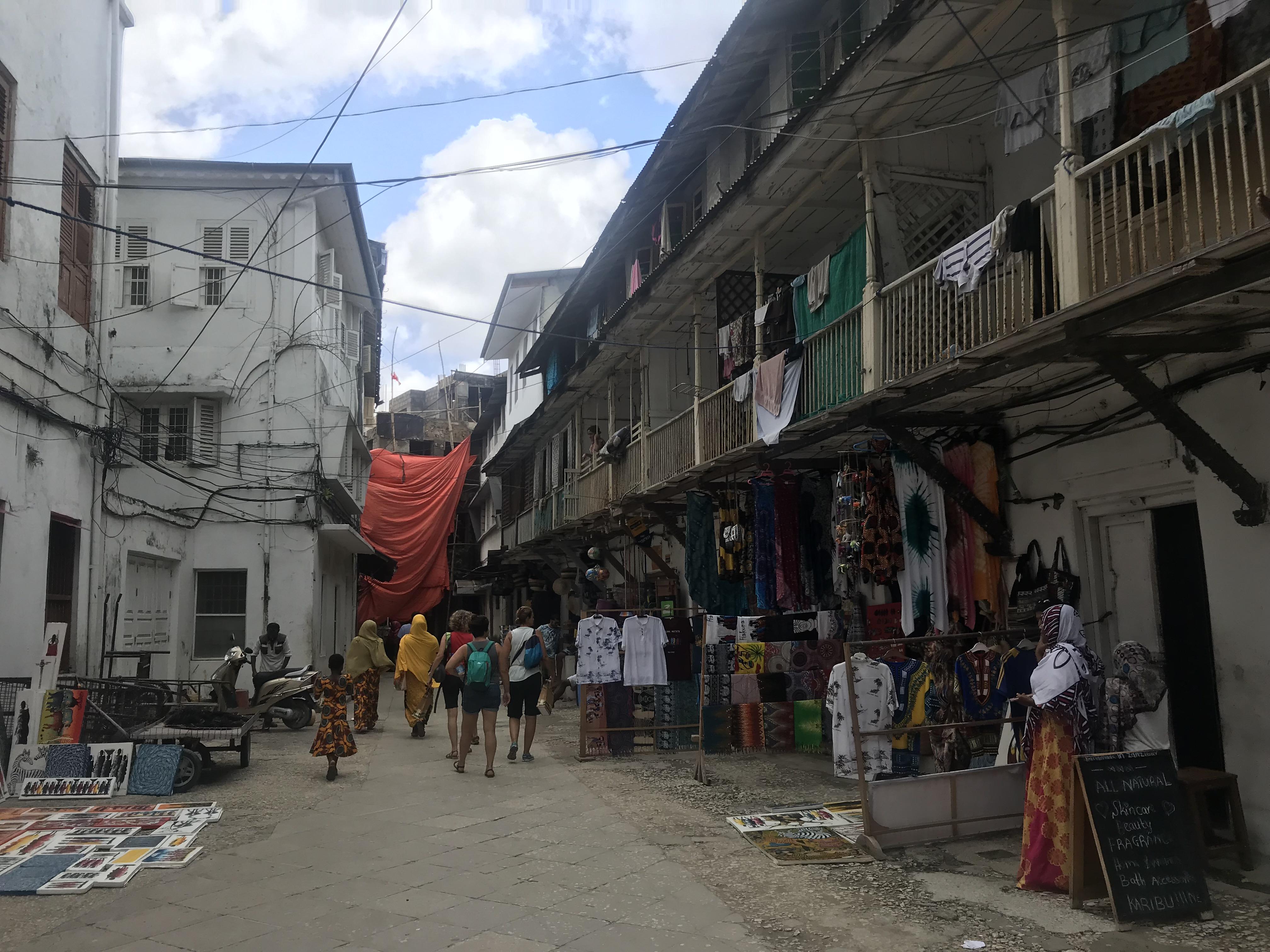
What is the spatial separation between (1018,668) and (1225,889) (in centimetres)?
212

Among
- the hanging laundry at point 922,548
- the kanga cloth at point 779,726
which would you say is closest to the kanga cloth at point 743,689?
the kanga cloth at point 779,726

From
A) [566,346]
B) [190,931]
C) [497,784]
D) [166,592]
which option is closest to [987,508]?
[497,784]

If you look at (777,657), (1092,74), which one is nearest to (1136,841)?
(1092,74)

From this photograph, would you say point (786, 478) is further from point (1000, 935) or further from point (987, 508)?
point (1000, 935)

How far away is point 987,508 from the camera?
8633 mm

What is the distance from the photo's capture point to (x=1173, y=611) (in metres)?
7.38

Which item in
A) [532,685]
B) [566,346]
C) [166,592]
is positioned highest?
[566,346]

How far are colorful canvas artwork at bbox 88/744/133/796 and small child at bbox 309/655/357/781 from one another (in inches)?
66.9

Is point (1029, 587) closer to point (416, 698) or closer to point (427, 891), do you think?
point (427, 891)

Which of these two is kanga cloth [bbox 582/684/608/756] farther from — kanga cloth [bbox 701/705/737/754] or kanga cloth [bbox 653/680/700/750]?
kanga cloth [bbox 701/705/737/754]

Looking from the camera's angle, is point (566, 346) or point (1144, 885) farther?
point (566, 346)

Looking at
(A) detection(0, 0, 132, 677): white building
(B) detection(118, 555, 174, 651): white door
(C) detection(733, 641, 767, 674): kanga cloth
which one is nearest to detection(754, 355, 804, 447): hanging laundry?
(C) detection(733, 641, 767, 674): kanga cloth

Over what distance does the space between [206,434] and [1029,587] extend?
47.4 feet

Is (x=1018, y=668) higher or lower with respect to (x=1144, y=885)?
higher
